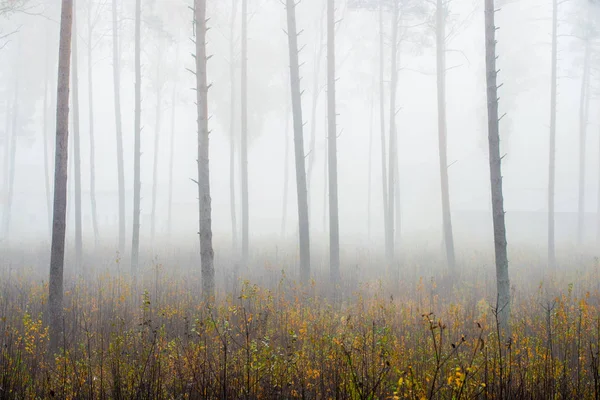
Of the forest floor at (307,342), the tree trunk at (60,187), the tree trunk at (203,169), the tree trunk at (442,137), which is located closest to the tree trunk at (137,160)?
the forest floor at (307,342)

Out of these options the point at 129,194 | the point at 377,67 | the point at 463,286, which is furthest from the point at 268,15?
the point at 129,194

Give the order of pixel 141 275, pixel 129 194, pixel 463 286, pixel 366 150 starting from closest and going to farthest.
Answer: pixel 463 286 < pixel 141 275 < pixel 129 194 < pixel 366 150

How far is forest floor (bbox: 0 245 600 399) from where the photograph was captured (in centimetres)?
361

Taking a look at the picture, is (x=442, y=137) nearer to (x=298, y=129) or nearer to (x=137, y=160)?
(x=298, y=129)

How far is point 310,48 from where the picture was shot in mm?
24141

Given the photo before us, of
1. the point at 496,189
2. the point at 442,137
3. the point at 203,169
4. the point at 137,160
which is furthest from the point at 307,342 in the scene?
the point at 137,160

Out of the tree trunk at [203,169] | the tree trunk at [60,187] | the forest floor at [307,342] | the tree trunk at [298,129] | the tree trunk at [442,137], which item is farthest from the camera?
the tree trunk at [442,137]

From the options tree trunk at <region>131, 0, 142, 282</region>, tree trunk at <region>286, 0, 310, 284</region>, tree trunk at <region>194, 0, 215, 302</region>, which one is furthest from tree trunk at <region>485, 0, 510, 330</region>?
tree trunk at <region>131, 0, 142, 282</region>

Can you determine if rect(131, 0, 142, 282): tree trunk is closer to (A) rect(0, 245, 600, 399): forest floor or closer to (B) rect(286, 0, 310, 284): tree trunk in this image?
(A) rect(0, 245, 600, 399): forest floor

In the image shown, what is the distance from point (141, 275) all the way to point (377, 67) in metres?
20.4

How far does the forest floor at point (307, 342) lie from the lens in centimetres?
361

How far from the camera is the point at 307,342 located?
5.42 meters

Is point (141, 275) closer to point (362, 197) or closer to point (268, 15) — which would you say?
point (268, 15)

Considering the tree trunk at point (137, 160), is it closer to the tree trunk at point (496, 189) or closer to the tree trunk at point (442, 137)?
the tree trunk at point (496, 189)
